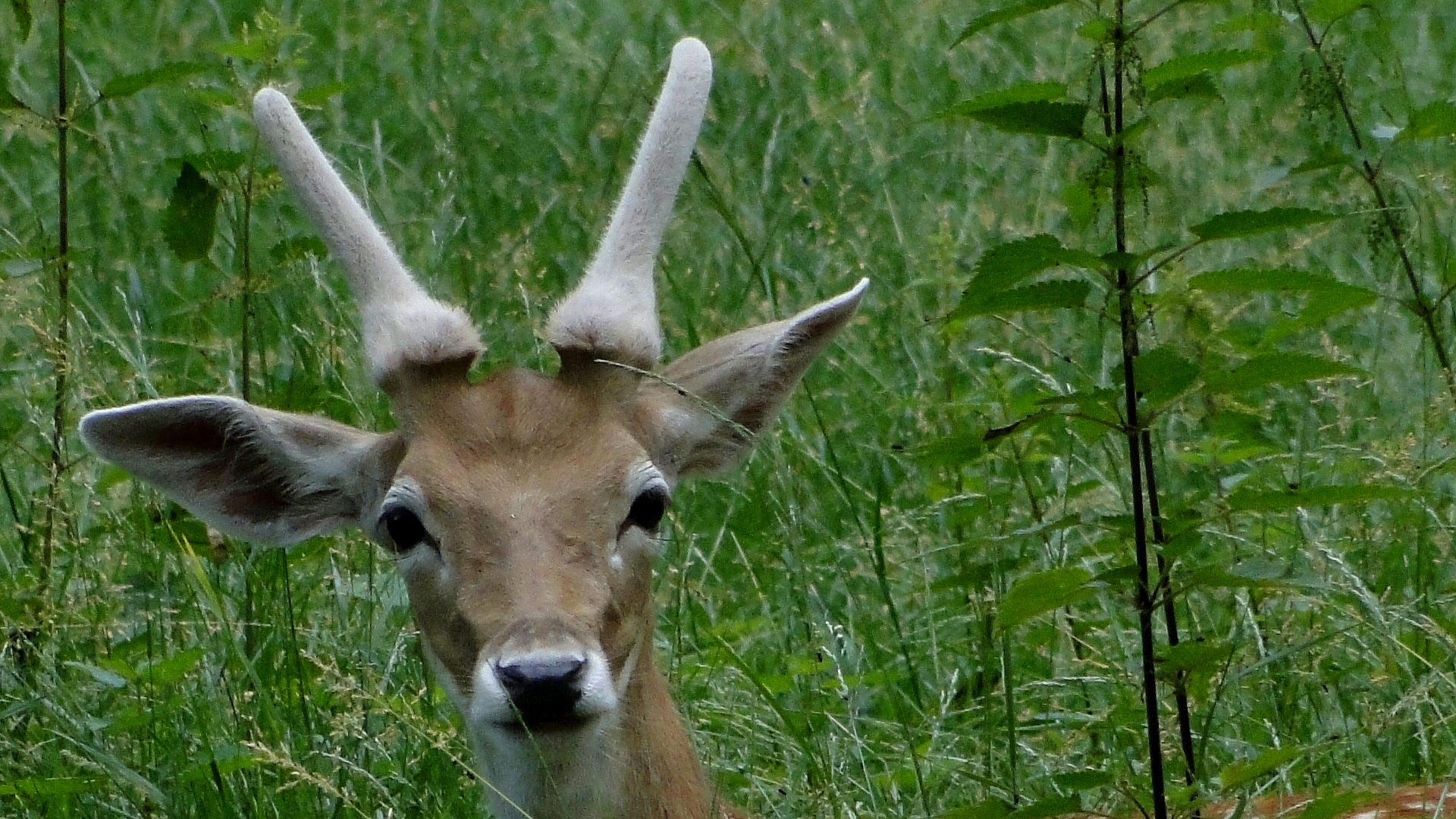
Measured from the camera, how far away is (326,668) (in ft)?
12.6

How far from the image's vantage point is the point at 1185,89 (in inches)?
130

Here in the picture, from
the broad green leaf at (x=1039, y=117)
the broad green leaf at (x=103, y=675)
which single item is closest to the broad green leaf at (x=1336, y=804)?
the broad green leaf at (x=1039, y=117)

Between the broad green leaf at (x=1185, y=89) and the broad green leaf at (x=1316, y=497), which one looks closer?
the broad green leaf at (x=1316, y=497)

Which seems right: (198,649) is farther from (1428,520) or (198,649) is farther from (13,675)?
(1428,520)

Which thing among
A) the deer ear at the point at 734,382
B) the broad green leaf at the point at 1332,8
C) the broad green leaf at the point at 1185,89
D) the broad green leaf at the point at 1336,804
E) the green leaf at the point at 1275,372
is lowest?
the broad green leaf at the point at 1336,804

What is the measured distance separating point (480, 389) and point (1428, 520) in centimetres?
196

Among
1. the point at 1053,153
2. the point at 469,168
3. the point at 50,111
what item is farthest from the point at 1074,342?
the point at 50,111

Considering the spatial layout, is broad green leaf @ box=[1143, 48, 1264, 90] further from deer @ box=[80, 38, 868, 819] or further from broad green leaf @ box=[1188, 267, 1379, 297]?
deer @ box=[80, 38, 868, 819]

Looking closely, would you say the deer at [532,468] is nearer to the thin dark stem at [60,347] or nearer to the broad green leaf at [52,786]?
the thin dark stem at [60,347]

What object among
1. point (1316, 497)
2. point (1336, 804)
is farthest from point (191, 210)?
point (1336, 804)

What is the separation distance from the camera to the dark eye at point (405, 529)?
4031 millimetres

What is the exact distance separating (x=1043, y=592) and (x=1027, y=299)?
0.43 metres

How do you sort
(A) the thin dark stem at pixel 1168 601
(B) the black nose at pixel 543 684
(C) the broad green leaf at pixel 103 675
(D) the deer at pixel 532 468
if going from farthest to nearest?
(C) the broad green leaf at pixel 103 675, (D) the deer at pixel 532 468, (B) the black nose at pixel 543 684, (A) the thin dark stem at pixel 1168 601

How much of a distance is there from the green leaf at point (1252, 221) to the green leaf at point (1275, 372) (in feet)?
0.60
